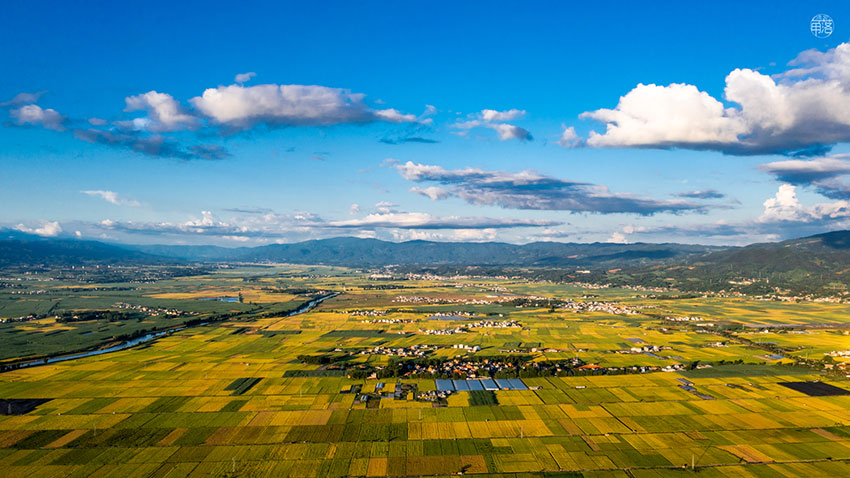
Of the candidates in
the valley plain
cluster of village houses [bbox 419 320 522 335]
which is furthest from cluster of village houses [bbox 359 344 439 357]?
cluster of village houses [bbox 419 320 522 335]

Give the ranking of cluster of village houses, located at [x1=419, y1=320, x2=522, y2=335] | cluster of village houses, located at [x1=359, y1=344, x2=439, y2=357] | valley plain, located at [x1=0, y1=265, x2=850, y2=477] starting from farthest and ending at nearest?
cluster of village houses, located at [x1=419, y1=320, x2=522, y2=335] < cluster of village houses, located at [x1=359, y1=344, x2=439, y2=357] < valley plain, located at [x1=0, y1=265, x2=850, y2=477]

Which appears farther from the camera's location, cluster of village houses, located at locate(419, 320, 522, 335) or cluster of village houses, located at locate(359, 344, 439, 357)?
cluster of village houses, located at locate(419, 320, 522, 335)

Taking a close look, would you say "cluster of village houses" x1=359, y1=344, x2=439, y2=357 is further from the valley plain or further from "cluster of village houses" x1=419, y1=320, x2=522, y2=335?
"cluster of village houses" x1=419, y1=320, x2=522, y2=335

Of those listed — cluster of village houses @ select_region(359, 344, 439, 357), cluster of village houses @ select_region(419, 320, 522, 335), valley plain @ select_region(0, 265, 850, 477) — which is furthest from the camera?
cluster of village houses @ select_region(419, 320, 522, 335)

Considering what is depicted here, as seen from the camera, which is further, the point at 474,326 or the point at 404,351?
the point at 474,326

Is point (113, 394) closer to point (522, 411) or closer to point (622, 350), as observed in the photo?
point (522, 411)

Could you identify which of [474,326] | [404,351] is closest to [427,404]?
[404,351]

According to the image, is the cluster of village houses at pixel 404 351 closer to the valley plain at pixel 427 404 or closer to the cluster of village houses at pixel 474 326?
the valley plain at pixel 427 404

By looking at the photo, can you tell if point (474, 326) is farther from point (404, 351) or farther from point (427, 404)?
point (427, 404)

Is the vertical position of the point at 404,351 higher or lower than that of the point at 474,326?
higher

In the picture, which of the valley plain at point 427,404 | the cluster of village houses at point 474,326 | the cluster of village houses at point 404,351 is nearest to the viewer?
the valley plain at point 427,404

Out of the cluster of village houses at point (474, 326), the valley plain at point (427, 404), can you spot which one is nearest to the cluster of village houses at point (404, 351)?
the valley plain at point (427, 404)

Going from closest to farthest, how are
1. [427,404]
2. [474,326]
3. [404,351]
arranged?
1. [427,404]
2. [404,351]
3. [474,326]
